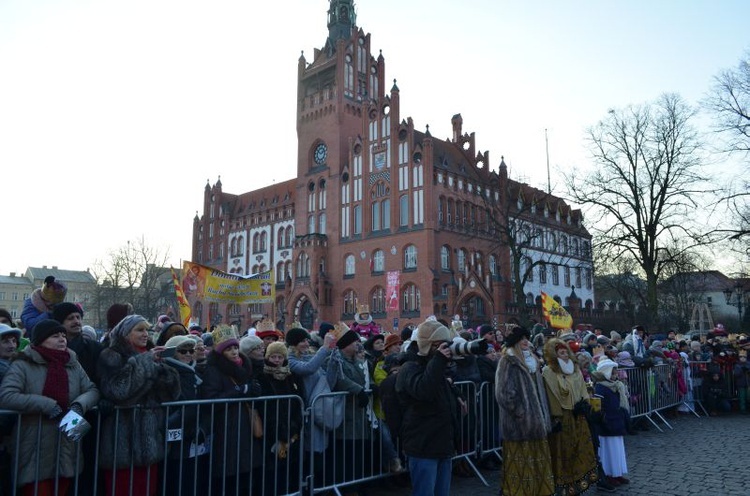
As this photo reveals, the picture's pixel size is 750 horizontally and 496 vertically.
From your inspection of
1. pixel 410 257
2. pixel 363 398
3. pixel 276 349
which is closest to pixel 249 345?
pixel 276 349

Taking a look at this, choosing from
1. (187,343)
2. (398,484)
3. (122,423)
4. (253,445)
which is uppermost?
(187,343)

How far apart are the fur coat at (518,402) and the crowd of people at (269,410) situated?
12 mm

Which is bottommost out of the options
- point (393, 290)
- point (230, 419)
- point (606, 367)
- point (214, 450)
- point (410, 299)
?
point (214, 450)

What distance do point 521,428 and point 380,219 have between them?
133ft

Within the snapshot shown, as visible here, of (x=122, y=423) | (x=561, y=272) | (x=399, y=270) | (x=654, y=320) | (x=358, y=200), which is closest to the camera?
(x=122, y=423)

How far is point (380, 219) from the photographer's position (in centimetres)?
4588

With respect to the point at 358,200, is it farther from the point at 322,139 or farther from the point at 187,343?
the point at 187,343

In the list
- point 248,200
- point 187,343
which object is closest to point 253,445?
point 187,343

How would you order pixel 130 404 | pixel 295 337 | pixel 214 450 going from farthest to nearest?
pixel 295 337
pixel 214 450
pixel 130 404

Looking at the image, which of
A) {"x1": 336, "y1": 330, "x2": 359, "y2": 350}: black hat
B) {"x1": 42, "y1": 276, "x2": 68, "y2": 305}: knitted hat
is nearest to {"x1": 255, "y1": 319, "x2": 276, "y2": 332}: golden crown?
{"x1": 336, "y1": 330, "x2": 359, "y2": 350}: black hat

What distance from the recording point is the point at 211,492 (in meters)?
5.24

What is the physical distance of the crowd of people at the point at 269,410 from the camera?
4.20 m

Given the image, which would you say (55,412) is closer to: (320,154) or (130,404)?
(130,404)

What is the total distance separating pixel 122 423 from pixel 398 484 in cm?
415
